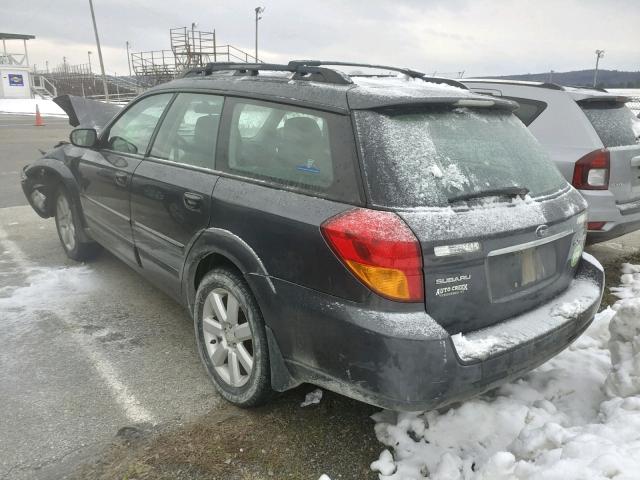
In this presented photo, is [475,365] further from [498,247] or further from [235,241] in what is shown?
[235,241]

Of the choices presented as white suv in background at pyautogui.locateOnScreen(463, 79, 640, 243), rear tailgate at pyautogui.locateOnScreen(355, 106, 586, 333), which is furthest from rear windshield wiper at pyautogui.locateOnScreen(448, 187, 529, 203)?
white suv in background at pyautogui.locateOnScreen(463, 79, 640, 243)

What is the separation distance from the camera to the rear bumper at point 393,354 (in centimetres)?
201

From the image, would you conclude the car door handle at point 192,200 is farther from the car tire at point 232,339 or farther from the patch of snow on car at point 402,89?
the patch of snow on car at point 402,89

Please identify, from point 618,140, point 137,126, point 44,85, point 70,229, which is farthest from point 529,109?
point 44,85

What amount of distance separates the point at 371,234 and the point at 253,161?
3.07 ft

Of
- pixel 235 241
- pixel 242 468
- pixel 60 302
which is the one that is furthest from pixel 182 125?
pixel 242 468

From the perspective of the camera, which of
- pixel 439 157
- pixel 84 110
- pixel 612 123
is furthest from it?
pixel 84 110

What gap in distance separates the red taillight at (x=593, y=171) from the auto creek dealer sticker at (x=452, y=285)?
292cm

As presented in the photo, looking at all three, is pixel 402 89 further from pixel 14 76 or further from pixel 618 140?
pixel 14 76

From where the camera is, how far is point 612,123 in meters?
4.69

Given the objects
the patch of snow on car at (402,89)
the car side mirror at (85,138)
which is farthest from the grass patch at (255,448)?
the car side mirror at (85,138)

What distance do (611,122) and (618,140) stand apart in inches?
9.0

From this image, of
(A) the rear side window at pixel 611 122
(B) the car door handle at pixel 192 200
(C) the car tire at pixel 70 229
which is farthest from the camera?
(C) the car tire at pixel 70 229

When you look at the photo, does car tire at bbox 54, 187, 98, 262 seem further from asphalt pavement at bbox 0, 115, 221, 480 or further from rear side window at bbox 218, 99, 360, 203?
rear side window at bbox 218, 99, 360, 203
